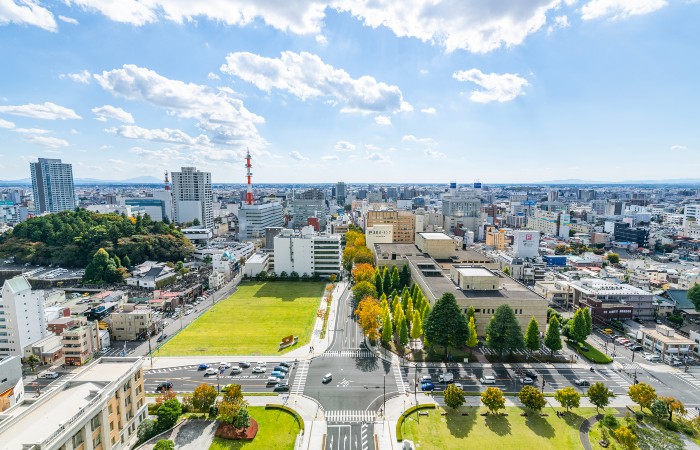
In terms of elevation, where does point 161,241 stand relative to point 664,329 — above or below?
above

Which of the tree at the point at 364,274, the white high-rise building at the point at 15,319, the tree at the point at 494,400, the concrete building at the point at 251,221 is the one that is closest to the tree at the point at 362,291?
the tree at the point at 364,274

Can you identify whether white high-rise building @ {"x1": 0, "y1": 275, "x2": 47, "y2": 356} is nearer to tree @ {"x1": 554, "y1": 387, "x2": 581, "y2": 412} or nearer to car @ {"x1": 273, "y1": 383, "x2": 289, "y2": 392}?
car @ {"x1": 273, "y1": 383, "x2": 289, "y2": 392}

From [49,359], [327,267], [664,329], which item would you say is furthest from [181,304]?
[664,329]

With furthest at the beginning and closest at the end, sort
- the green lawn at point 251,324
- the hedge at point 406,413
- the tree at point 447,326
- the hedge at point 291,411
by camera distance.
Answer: the green lawn at point 251,324, the tree at point 447,326, the hedge at point 291,411, the hedge at point 406,413

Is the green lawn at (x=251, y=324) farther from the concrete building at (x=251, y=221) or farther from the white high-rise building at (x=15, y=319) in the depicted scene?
the concrete building at (x=251, y=221)

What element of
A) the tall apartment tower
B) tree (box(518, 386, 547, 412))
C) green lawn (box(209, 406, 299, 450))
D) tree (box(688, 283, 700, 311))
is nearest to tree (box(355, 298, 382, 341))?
green lawn (box(209, 406, 299, 450))

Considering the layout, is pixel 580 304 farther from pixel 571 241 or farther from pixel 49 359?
pixel 49 359
